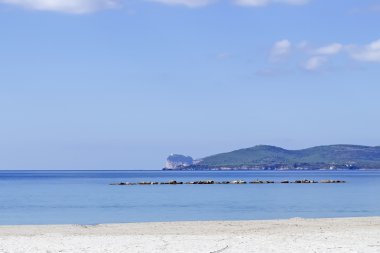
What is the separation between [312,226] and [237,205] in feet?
84.8

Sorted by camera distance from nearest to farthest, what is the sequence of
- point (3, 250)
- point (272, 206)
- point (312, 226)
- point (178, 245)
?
point (3, 250), point (178, 245), point (312, 226), point (272, 206)

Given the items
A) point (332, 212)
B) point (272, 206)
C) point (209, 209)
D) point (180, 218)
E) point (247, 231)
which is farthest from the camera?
point (272, 206)

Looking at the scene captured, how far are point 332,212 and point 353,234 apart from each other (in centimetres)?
2276

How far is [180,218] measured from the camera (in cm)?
4062

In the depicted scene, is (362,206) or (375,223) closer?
(375,223)

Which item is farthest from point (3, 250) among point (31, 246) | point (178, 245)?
point (178, 245)

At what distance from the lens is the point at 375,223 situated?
1210 inches

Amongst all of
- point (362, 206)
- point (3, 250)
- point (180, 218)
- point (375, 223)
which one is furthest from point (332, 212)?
point (3, 250)

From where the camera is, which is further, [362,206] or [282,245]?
[362,206]

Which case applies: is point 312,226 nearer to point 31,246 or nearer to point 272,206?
point 31,246

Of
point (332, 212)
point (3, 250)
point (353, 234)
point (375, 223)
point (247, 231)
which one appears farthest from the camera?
point (332, 212)

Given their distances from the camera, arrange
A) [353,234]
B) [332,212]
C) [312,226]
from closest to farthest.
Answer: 1. [353,234]
2. [312,226]
3. [332,212]

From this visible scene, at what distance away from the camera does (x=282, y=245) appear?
19891 millimetres

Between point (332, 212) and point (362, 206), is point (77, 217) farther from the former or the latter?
point (362, 206)
